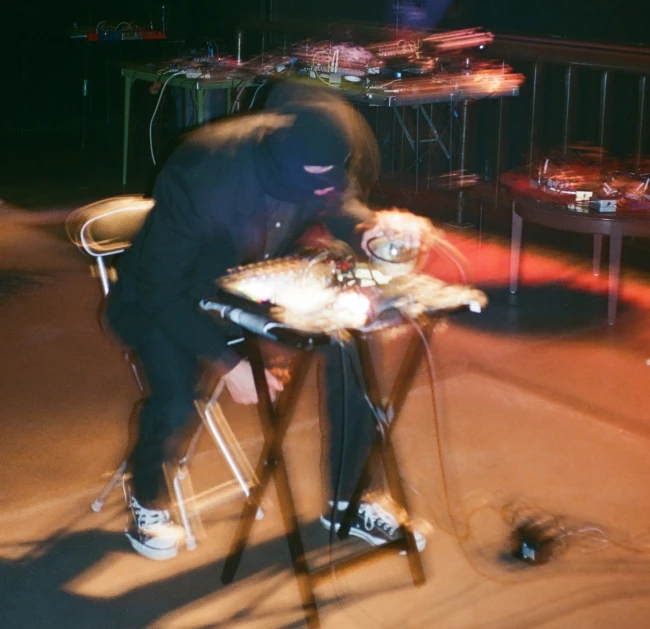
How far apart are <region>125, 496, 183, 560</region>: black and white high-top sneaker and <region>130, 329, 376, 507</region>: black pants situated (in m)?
0.03

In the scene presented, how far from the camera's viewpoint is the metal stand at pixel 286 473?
2557 millimetres

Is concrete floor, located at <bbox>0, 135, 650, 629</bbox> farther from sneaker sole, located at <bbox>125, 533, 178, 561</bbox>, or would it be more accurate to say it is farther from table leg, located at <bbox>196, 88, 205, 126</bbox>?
table leg, located at <bbox>196, 88, 205, 126</bbox>

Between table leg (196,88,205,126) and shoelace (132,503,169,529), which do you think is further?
table leg (196,88,205,126)

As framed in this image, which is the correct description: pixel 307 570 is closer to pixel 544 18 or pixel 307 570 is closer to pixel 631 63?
pixel 631 63

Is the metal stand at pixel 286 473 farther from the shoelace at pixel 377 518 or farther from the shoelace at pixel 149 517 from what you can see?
the shoelace at pixel 149 517

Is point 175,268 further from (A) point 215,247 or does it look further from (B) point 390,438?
(B) point 390,438

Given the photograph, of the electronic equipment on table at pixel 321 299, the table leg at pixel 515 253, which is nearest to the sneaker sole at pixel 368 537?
the electronic equipment on table at pixel 321 299

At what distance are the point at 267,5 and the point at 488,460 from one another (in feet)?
23.6

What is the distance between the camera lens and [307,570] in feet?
8.75

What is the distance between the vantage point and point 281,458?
2607 mm

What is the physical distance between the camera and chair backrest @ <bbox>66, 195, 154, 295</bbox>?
2863mm

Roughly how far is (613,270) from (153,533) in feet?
9.47

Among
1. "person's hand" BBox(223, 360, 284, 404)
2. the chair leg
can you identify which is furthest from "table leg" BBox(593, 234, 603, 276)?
"person's hand" BBox(223, 360, 284, 404)

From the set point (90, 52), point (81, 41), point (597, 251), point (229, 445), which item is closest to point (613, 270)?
point (597, 251)
